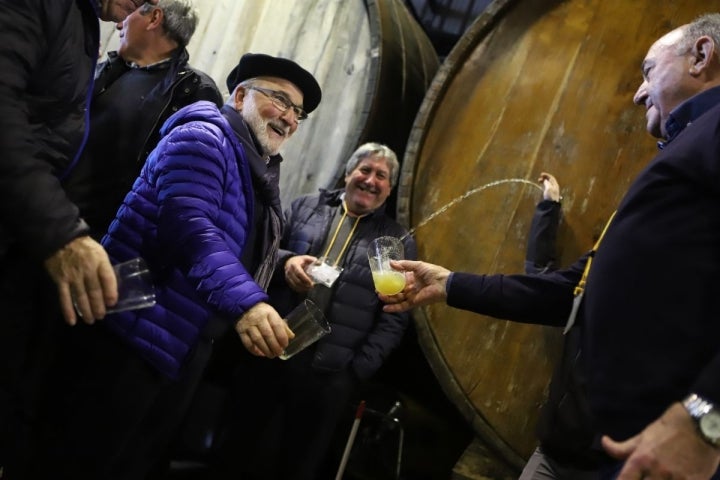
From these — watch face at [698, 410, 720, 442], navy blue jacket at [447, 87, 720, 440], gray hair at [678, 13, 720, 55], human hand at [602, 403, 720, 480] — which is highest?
gray hair at [678, 13, 720, 55]

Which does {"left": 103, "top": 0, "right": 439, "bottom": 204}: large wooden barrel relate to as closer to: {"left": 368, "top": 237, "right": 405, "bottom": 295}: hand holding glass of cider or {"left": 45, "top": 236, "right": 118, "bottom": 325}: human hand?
{"left": 368, "top": 237, "right": 405, "bottom": 295}: hand holding glass of cider

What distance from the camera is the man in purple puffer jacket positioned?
1.37 meters

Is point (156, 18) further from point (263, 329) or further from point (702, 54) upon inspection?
point (702, 54)

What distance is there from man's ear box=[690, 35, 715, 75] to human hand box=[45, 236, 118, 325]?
4.97ft

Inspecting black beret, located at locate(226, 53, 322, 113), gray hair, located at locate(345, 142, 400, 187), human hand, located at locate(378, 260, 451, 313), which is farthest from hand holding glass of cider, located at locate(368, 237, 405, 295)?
gray hair, located at locate(345, 142, 400, 187)

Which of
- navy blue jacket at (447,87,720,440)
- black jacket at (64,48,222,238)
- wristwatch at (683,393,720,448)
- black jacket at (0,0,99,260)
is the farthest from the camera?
black jacket at (64,48,222,238)

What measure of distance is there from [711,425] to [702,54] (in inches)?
38.0

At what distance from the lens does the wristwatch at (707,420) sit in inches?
32.3

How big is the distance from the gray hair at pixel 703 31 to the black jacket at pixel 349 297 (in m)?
1.19

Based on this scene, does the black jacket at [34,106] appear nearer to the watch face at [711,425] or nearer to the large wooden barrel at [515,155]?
the watch face at [711,425]

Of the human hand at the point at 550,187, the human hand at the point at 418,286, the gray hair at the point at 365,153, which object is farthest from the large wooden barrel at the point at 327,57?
the human hand at the point at 418,286

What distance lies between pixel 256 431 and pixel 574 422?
149 centimetres

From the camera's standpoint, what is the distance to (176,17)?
6.81 feet

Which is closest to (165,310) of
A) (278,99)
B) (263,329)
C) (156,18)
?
(263,329)
